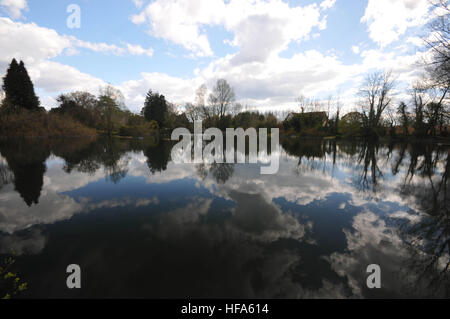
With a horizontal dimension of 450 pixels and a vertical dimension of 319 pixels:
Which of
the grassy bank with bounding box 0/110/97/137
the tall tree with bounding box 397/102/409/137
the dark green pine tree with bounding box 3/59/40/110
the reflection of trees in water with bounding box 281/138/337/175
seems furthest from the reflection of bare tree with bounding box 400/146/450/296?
the dark green pine tree with bounding box 3/59/40/110

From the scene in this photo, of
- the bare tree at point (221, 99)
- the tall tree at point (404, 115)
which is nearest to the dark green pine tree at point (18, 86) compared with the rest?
the bare tree at point (221, 99)

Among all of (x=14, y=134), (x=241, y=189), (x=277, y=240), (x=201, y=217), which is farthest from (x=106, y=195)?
(x=14, y=134)

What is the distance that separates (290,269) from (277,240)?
0.64 m

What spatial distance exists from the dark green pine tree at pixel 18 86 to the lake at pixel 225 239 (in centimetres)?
4070

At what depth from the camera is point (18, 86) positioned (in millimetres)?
31516

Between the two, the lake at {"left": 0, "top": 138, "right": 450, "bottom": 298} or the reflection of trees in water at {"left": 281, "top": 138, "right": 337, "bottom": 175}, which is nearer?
the lake at {"left": 0, "top": 138, "right": 450, "bottom": 298}

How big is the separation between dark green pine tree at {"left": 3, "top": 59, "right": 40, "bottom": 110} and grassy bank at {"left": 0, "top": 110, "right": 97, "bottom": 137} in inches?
265

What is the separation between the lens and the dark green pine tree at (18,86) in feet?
103

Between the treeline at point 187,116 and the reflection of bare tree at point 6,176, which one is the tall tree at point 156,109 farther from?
the reflection of bare tree at point 6,176

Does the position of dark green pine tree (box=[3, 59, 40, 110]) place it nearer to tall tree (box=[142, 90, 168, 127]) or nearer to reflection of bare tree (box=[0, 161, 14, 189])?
tall tree (box=[142, 90, 168, 127])

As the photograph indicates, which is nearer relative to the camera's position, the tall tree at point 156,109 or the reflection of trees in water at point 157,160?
the reflection of trees in water at point 157,160

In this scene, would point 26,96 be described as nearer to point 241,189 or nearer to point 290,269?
point 241,189

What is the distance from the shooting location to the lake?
2033 millimetres
